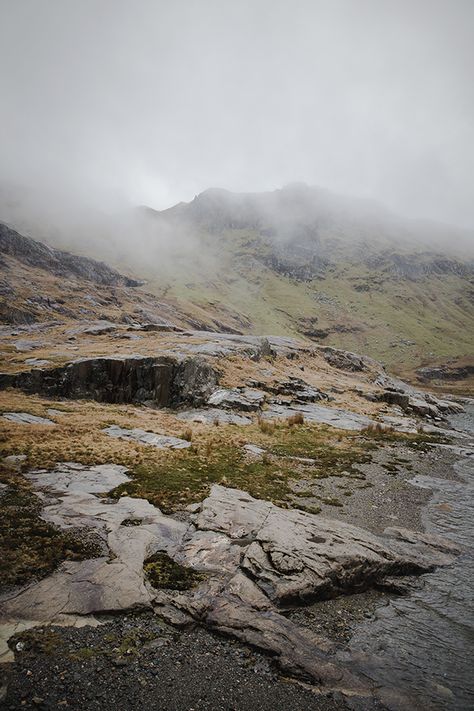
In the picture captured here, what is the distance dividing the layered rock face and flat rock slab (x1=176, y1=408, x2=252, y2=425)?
2.63 m

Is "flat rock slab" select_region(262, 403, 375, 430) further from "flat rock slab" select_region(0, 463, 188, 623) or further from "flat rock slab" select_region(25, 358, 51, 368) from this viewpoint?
"flat rock slab" select_region(25, 358, 51, 368)

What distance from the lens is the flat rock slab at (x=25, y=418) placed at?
2692 centimetres

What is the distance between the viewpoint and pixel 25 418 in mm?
28125

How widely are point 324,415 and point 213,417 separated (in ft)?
47.9

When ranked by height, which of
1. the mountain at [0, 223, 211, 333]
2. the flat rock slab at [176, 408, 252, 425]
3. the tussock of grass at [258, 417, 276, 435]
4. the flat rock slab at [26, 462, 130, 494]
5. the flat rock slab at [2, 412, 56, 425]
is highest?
the mountain at [0, 223, 211, 333]

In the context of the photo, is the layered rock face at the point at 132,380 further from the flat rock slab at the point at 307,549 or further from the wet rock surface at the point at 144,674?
the wet rock surface at the point at 144,674

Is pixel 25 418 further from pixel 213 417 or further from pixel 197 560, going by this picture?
pixel 197 560

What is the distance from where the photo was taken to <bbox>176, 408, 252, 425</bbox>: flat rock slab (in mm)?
36438

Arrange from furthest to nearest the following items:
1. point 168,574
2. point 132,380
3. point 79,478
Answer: point 132,380, point 79,478, point 168,574

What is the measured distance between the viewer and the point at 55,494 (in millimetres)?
14914

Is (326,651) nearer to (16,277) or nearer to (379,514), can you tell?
(379,514)

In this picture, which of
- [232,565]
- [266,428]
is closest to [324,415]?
[266,428]

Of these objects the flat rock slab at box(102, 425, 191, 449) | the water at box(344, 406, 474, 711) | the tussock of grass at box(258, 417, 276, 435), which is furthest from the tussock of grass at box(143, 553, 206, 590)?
the tussock of grass at box(258, 417, 276, 435)

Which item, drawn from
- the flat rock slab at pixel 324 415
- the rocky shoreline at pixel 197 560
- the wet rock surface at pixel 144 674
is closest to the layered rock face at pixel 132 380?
the flat rock slab at pixel 324 415
